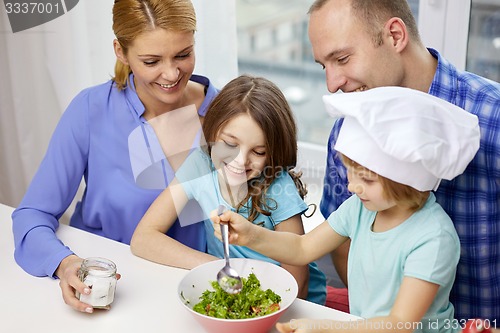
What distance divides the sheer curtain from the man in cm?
94

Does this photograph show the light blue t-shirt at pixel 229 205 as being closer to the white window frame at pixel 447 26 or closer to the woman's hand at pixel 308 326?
the woman's hand at pixel 308 326

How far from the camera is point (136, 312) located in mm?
1361

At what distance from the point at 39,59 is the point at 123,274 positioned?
1.66m

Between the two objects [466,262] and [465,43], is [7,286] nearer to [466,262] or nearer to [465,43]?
[466,262]

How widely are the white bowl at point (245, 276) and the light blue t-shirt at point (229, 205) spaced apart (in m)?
0.23

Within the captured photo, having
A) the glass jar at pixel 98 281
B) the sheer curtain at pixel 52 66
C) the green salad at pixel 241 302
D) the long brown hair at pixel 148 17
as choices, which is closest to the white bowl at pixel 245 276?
the green salad at pixel 241 302

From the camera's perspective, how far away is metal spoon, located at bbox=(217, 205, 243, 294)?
52.7 inches

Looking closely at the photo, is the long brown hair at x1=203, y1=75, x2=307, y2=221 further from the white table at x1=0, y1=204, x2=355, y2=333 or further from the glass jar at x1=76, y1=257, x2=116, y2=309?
the glass jar at x1=76, y1=257, x2=116, y2=309

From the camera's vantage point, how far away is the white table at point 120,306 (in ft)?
4.32

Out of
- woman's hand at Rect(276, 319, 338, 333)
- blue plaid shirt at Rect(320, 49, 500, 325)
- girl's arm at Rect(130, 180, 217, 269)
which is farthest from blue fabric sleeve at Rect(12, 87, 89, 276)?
blue plaid shirt at Rect(320, 49, 500, 325)

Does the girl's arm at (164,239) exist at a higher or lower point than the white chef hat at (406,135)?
lower

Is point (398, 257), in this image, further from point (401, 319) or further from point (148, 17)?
point (148, 17)

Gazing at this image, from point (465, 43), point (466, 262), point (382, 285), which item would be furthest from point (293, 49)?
point (382, 285)

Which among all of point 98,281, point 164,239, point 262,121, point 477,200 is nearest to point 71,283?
point 98,281
